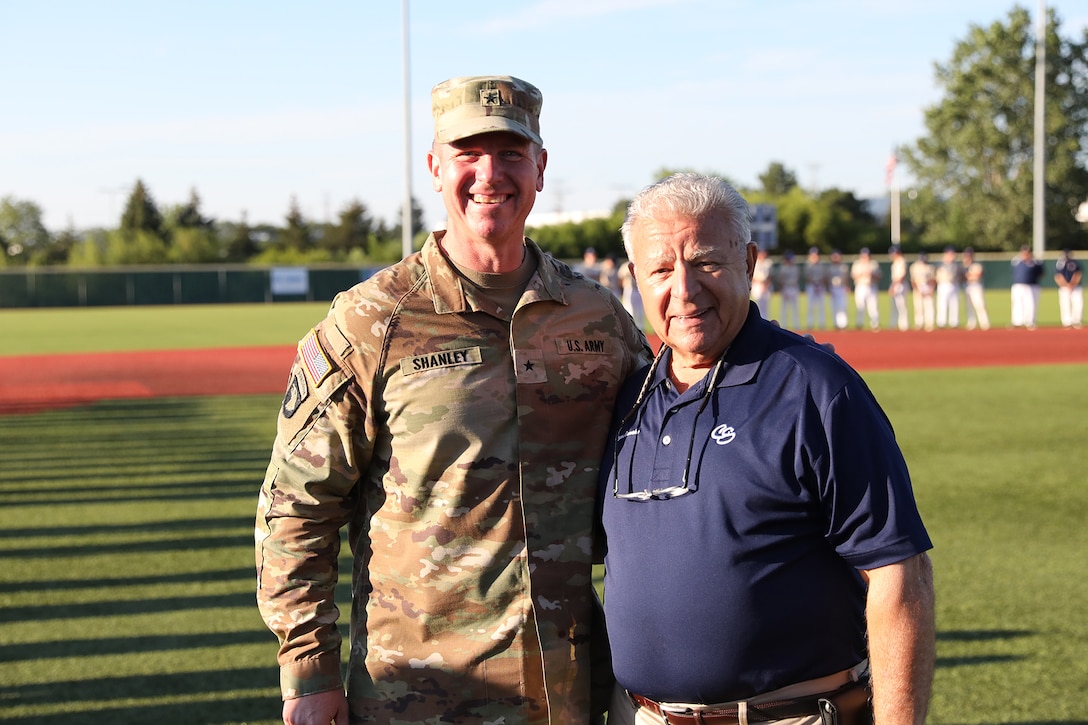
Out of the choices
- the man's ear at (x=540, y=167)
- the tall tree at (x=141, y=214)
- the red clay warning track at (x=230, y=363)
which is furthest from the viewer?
the tall tree at (x=141, y=214)

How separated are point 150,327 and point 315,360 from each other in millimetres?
34938

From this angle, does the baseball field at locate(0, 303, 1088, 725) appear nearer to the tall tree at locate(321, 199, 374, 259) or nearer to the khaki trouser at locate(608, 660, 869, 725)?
the khaki trouser at locate(608, 660, 869, 725)

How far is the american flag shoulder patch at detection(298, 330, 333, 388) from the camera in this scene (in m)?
2.89

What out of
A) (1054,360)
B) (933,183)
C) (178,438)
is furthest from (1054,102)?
(178,438)

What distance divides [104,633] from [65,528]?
277cm

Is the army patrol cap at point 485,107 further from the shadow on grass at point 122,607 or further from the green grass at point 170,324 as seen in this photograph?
the green grass at point 170,324

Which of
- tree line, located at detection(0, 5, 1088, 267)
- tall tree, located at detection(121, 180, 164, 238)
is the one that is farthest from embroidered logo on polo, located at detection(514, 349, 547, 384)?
tall tree, located at detection(121, 180, 164, 238)

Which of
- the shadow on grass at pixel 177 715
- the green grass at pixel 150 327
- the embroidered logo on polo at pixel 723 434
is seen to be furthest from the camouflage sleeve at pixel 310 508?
the green grass at pixel 150 327

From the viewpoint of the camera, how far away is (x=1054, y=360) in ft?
64.8

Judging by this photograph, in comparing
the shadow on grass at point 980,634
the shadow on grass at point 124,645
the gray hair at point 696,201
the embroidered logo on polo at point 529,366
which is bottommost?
the shadow on grass at point 124,645

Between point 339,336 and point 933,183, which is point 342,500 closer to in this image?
point 339,336

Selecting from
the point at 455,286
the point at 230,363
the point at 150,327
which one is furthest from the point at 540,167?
the point at 150,327

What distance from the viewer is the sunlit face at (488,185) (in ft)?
9.64

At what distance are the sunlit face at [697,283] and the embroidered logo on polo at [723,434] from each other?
24 cm
